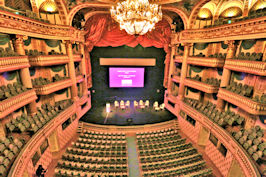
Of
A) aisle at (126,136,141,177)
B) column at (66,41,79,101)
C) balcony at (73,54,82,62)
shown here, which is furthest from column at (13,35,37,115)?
aisle at (126,136,141,177)

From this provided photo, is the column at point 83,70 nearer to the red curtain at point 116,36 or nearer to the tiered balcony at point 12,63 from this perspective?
the red curtain at point 116,36

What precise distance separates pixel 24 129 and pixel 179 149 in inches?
376

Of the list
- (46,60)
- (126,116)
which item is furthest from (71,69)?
(126,116)

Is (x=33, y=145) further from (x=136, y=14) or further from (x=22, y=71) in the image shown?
(x=136, y=14)

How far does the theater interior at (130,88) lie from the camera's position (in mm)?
7125

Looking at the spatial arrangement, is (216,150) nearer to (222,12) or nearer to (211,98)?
(211,98)

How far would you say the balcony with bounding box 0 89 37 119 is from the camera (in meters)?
6.27

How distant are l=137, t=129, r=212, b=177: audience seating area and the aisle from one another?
18.3 inches

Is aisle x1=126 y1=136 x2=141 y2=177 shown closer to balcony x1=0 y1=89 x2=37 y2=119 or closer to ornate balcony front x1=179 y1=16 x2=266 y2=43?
balcony x1=0 y1=89 x2=37 y2=119

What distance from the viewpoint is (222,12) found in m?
11.4

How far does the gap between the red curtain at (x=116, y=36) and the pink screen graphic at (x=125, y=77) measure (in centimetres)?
268

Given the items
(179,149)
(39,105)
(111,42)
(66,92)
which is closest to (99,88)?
(66,92)

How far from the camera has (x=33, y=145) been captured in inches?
276

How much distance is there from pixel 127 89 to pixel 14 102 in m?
10.7
